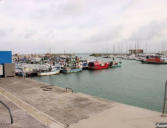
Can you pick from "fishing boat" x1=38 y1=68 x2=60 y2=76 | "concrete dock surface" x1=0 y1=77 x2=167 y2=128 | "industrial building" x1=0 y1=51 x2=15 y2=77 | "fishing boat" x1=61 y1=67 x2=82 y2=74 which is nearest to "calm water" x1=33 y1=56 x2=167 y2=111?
"fishing boat" x1=38 y1=68 x2=60 y2=76

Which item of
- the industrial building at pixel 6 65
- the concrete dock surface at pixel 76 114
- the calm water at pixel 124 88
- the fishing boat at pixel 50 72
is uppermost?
the industrial building at pixel 6 65

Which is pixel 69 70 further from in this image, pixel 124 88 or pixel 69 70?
pixel 124 88

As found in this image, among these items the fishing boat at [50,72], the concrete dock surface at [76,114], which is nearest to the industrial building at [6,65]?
the concrete dock surface at [76,114]

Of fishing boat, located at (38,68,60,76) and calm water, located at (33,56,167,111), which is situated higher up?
fishing boat, located at (38,68,60,76)

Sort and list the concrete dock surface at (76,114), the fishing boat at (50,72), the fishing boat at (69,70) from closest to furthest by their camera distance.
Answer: the concrete dock surface at (76,114)
the fishing boat at (50,72)
the fishing boat at (69,70)

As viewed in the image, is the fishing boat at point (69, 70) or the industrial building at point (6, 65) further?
the fishing boat at point (69, 70)

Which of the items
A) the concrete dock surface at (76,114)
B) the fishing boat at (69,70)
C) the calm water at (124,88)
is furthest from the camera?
the fishing boat at (69,70)

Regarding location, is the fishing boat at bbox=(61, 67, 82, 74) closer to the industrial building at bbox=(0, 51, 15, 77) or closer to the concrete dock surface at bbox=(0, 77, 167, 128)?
the industrial building at bbox=(0, 51, 15, 77)

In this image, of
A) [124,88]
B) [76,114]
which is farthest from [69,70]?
[76,114]

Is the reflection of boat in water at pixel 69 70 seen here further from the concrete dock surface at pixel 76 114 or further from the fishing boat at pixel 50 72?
the concrete dock surface at pixel 76 114

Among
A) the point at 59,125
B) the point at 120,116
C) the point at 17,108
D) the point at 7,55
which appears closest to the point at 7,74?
the point at 7,55

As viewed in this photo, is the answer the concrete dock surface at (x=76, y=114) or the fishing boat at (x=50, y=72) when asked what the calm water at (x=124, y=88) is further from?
the concrete dock surface at (x=76, y=114)

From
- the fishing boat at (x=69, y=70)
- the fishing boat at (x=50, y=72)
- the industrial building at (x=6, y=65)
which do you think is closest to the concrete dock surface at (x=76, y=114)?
the industrial building at (x=6, y=65)

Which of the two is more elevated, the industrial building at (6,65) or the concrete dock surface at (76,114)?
the industrial building at (6,65)
